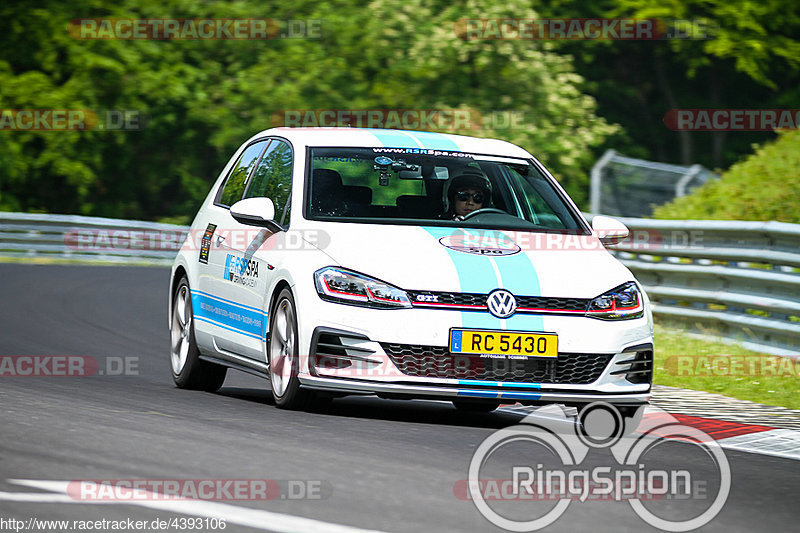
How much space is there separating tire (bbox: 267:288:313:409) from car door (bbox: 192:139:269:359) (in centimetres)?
24

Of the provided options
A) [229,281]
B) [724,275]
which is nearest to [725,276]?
[724,275]

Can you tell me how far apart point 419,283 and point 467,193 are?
1.56 m

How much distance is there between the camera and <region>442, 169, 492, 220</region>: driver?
9.55 meters

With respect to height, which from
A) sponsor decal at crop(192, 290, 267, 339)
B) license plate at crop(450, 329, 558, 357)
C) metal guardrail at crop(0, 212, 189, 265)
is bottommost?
metal guardrail at crop(0, 212, 189, 265)

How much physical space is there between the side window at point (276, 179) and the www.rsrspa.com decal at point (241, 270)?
0.33 metres

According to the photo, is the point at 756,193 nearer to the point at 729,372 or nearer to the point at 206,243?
the point at 729,372

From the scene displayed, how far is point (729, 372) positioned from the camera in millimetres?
12156

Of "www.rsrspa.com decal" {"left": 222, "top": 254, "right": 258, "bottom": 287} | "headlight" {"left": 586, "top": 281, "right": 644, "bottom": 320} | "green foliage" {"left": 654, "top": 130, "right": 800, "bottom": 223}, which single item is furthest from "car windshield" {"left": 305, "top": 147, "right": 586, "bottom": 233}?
"green foliage" {"left": 654, "top": 130, "right": 800, "bottom": 223}

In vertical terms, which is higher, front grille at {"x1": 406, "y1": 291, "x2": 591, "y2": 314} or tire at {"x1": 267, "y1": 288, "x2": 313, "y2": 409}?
front grille at {"x1": 406, "y1": 291, "x2": 591, "y2": 314}

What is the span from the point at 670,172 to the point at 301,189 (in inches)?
569

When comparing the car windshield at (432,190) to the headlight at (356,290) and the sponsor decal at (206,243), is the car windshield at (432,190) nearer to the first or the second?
the headlight at (356,290)

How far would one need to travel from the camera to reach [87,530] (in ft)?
17.4

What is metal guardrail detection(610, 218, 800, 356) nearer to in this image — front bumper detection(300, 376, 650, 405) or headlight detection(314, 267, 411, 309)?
front bumper detection(300, 376, 650, 405)

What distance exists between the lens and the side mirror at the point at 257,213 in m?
9.16
